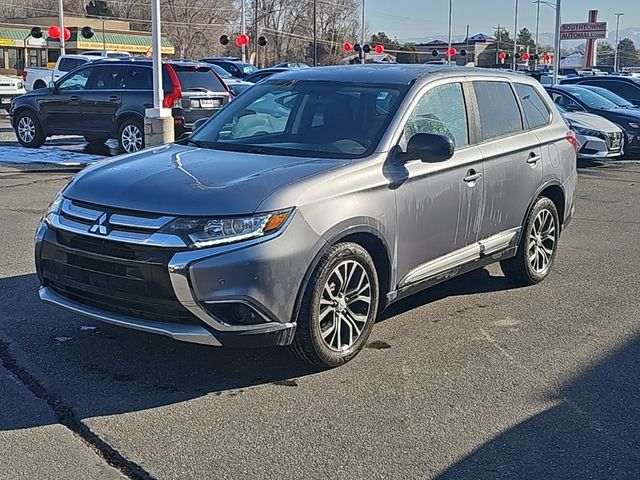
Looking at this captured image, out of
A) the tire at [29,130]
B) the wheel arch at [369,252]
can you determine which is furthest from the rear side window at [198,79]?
the wheel arch at [369,252]

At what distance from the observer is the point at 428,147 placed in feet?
17.5

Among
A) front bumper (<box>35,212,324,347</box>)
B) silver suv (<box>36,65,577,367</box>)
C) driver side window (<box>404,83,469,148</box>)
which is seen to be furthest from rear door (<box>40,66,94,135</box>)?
front bumper (<box>35,212,324,347</box>)

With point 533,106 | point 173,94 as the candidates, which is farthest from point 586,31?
point 533,106

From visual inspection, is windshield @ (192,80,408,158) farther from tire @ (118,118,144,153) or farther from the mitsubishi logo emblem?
tire @ (118,118,144,153)

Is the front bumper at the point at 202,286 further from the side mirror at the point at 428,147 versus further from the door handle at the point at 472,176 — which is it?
the door handle at the point at 472,176

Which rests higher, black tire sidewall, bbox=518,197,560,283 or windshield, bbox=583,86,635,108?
windshield, bbox=583,86,635,108

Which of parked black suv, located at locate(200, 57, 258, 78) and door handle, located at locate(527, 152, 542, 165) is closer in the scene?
door handle, located at locate(527, 152, 542, 165)

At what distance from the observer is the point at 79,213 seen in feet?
15.7

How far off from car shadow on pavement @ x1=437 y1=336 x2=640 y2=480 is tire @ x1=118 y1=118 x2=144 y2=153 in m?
11.6

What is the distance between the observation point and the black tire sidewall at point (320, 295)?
4.73 m

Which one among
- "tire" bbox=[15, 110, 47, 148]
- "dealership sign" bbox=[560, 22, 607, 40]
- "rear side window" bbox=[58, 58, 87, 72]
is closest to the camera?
"tire" bbox=[15, 110, 47, 148]

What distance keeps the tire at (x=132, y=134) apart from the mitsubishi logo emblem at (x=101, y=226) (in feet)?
35.7

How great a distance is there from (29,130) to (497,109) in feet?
40.8

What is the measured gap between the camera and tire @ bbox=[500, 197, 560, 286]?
Result: 22.5 feet
